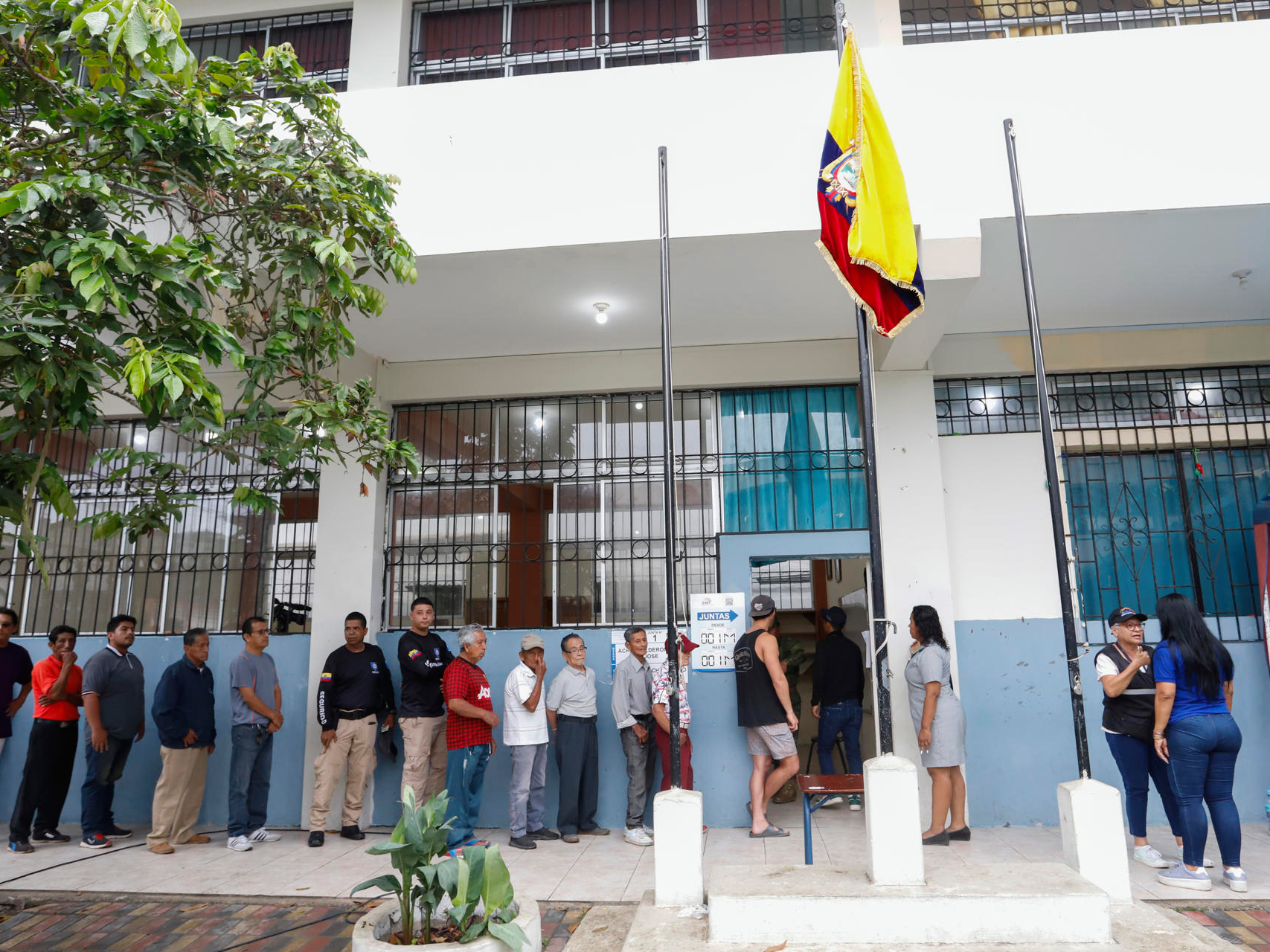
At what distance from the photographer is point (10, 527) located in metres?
8.21

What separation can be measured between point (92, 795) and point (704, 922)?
5.00 metres

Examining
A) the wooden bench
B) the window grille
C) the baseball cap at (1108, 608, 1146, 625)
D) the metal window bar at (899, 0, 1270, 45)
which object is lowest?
the wooden bench

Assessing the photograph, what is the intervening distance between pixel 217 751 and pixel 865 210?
20.5 ft

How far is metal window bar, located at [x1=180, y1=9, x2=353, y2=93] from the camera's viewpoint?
712 centimetres

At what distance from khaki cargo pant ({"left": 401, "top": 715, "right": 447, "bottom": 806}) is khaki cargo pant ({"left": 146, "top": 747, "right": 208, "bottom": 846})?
150 cm

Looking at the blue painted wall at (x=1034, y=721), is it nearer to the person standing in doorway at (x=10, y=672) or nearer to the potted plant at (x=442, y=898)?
the potted plant at (x=442, y=898)

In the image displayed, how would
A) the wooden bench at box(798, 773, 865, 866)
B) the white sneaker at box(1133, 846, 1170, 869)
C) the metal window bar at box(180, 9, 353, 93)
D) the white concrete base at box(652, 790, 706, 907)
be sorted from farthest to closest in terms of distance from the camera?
the metal window bar at box(180, 9, 353, 93)
the white sneaker at box(1133, 846, 1170, 869)
the wooden bench at box(798, 773, 865, 866)
the white concrete base at box(652, 790, 706, 907)

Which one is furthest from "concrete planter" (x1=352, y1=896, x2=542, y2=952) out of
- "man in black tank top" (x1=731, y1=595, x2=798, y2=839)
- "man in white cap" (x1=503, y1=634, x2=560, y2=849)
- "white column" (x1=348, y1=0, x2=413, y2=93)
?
"white column" (x1=348, y1=0, x2=413, y2=93)

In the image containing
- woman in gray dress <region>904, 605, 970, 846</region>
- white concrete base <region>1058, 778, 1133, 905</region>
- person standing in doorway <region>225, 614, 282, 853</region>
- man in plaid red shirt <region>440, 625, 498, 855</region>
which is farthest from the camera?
person standing in doorway <region>225, 614, 282, 853</region>

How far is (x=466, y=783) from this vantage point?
570 centimetres

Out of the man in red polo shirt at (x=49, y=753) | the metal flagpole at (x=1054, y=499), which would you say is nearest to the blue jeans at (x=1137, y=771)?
the metal flagpole at (x=1054, y=499)

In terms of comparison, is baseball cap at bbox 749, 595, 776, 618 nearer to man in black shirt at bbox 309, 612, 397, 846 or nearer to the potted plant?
man in black shirt at bbox 309, 612, 397, 846

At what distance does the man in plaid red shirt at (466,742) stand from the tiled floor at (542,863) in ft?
1.26

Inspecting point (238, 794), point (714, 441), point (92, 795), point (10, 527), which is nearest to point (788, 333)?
point (714, 441)
